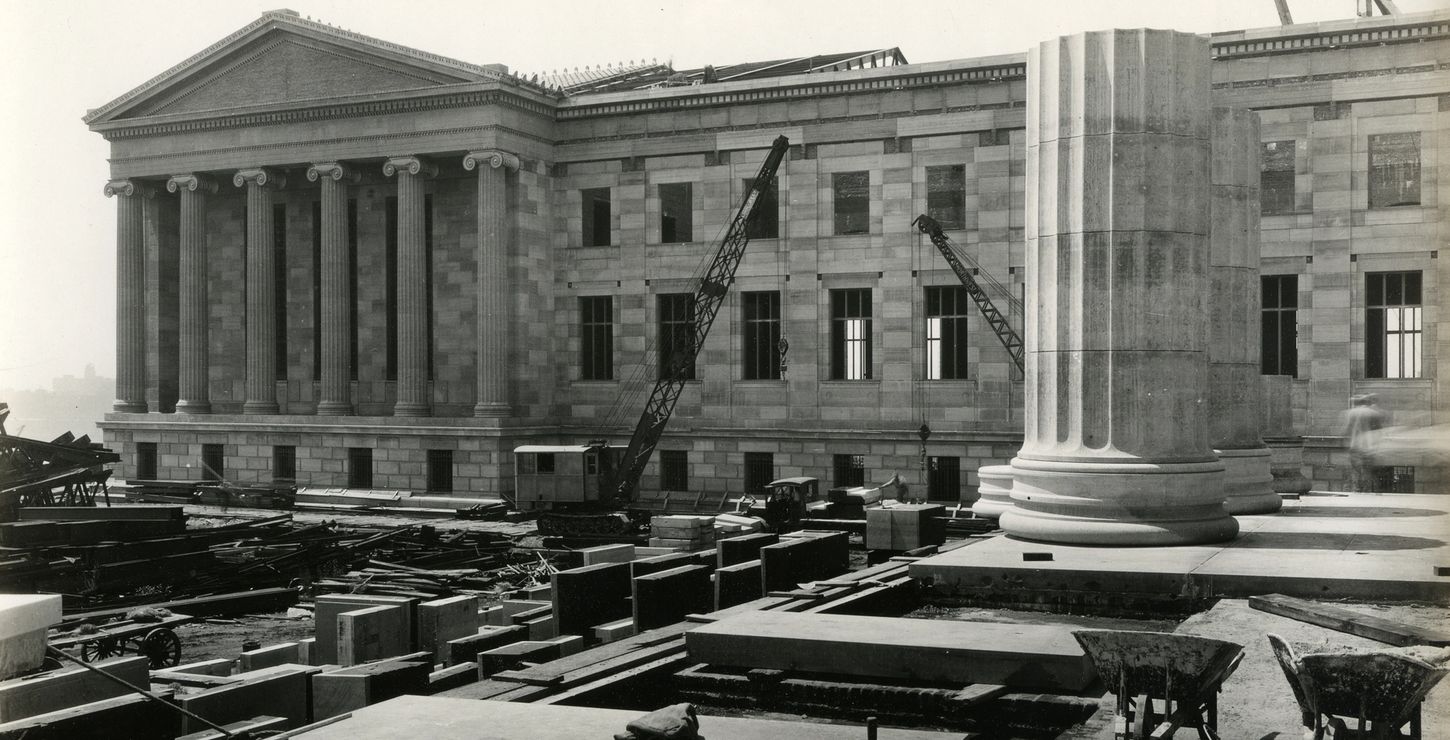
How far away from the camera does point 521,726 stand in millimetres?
8367

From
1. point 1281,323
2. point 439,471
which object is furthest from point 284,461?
point 1281,323

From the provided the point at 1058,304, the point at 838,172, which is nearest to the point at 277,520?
the point at 838,172

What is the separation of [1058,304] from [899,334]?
25.2 m

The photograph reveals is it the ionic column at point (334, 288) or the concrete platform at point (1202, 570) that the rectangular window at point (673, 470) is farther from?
the concrete platform at point (1202, 570)

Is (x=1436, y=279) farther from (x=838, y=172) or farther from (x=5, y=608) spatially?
(x=5, y=608)

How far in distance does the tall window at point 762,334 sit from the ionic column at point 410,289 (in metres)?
12.0

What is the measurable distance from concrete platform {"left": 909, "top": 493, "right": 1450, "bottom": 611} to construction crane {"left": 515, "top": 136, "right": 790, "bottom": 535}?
72.7 feet

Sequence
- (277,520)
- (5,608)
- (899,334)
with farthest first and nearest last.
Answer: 1. (899,334)
2. (277,520)
3. (5,608)

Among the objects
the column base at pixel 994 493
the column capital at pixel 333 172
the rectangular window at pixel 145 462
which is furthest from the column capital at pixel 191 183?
the column base at pixel 994 493

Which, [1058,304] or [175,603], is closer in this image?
[1058,304]

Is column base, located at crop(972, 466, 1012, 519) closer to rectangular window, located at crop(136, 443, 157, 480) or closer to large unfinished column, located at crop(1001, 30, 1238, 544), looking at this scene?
large unfinished column, located at crop(1001, 30, 1238, 544)

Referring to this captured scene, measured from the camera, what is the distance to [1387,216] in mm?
36062

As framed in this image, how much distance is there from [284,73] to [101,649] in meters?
34.2

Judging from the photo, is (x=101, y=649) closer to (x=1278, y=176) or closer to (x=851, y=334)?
(x=851, y=334)
